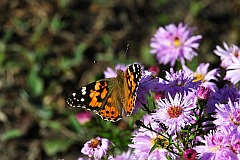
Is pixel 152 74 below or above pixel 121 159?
above

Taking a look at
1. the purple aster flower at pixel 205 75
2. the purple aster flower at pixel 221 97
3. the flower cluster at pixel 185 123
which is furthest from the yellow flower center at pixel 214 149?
the purple aster flower at pixel 205 75

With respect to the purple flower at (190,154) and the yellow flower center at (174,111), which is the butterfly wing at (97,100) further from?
the purple flower at (190,154)

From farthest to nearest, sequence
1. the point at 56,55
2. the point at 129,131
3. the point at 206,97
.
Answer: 1. the point at 56,55
2. the point at 129,131
3. the point at 206,97

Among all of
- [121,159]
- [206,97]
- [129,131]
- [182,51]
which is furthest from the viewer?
[182,51]

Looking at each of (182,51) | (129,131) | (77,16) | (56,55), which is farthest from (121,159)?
(77,16)

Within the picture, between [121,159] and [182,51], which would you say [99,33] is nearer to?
[182,51]

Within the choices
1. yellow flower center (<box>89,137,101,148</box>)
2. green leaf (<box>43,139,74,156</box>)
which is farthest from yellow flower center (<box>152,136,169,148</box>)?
green leaf (<box>43,139,74,156</box>)

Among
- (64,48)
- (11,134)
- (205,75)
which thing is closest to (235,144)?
(205,75)
